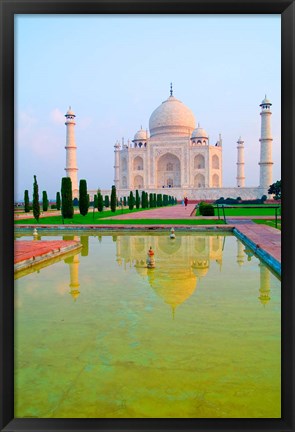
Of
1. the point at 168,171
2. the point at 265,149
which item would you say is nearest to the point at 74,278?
the point at 265,149

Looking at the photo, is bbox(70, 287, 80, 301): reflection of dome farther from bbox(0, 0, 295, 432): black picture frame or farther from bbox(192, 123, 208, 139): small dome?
bbox(192, 123, 208, 139): small dome

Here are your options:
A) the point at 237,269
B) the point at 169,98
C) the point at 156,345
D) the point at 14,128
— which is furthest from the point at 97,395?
the point at 169,98

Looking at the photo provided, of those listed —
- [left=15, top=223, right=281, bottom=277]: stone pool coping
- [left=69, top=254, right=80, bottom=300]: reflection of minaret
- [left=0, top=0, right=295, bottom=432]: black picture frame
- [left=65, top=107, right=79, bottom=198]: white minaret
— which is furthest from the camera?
[left=65, top=107, right=79, bottom=198]: white minaret

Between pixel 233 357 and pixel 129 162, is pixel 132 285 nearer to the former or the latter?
pixel 233 357

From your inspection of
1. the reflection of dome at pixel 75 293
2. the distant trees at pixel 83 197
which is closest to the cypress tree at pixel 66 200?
the distant trees at pixel 83 197

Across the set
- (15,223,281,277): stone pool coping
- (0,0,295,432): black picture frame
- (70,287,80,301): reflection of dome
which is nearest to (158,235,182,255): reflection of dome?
(15,223,281,277): stone pool coping
